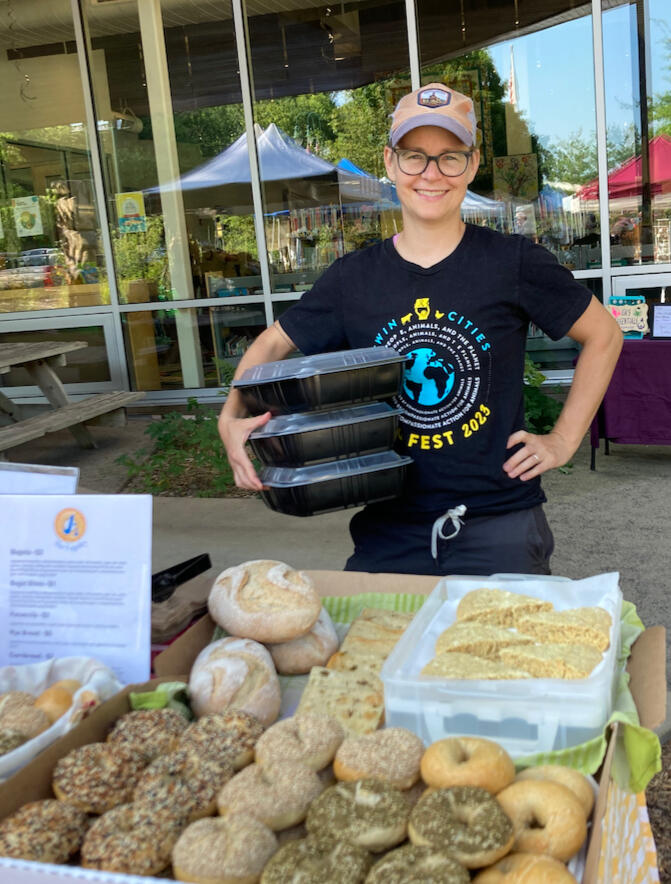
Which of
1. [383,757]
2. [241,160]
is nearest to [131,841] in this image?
[383,757]

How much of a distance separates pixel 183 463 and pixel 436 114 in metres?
5.04

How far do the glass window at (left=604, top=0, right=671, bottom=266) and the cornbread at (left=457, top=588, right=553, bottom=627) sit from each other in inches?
272

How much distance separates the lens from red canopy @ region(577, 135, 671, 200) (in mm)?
7887

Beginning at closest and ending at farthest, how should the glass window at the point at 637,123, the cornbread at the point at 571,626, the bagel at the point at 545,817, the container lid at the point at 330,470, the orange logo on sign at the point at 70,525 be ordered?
the bagel at the point at 545,817, the cornbread at the point at 571,626, the orange logo on sign at the point at 70,525, the container lid at the point at 330,470, the glass window at the point at 637,123

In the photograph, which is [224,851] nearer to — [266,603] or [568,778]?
[568,778]

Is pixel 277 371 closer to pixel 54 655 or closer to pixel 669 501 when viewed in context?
pixel 54 655

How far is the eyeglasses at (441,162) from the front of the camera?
1.99 metres

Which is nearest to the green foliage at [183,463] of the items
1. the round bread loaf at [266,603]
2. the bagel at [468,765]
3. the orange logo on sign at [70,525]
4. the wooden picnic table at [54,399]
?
the wooden picnic table at [54,399]

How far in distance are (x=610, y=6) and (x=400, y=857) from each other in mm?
8429

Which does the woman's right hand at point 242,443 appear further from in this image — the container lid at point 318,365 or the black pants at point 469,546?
the black pants at point 469,546

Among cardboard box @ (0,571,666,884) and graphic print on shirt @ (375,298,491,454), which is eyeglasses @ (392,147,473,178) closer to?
graphic print on shirt @ (375,298,491,454)

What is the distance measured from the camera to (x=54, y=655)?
153 centimetres

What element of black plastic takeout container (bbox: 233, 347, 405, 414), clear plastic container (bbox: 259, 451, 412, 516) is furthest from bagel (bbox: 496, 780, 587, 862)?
black plastic takeout container (bbox: 233, 347, 405, 414)

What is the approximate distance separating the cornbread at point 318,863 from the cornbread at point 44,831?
0.27 meters
